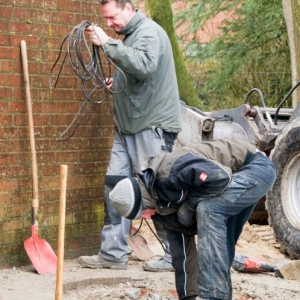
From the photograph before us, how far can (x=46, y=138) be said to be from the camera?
7.34 m

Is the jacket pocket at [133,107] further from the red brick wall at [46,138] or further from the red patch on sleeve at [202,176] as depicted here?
the red patch on sleeve at [202,176]

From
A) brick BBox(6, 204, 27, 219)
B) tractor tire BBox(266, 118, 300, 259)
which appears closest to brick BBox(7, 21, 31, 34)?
brick BBox(6, 204, 27, 219)

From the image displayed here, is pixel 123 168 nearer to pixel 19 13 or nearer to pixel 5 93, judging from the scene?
pixel 5 93

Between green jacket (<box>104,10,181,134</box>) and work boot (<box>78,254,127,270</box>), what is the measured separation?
111cm

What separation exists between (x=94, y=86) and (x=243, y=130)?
6.50 ft

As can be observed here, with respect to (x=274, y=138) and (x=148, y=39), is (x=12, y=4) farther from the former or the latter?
(x=274, y=138)

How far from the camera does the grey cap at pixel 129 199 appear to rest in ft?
17.3

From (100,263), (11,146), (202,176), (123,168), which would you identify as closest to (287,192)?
(123,168)

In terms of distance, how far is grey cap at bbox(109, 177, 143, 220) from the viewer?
5.27 meters

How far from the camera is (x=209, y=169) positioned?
5254 millimetres

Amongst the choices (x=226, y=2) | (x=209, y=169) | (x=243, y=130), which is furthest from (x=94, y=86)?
(x=226, y=2)

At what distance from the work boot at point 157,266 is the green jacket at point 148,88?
112 cm

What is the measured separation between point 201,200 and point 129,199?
48cm

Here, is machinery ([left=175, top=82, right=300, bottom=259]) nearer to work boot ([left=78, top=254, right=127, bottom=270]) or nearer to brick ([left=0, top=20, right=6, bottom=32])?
work boot ([left=78, top=254, right=127, bottom=270])
